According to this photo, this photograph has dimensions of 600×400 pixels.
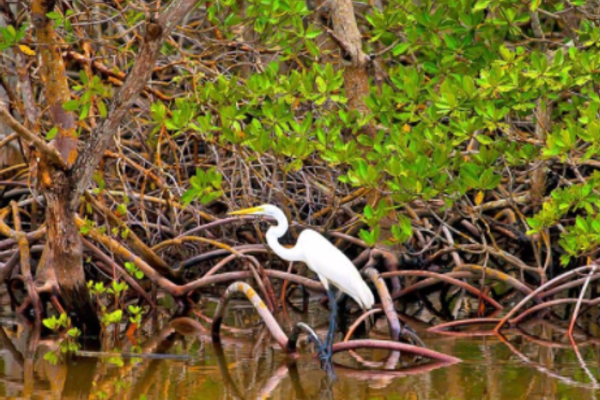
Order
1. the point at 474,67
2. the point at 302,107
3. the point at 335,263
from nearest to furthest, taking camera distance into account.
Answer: the point at 335,263, the point at 474,67, the point at 302,107

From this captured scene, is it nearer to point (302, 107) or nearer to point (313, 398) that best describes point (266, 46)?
point (302, 107)

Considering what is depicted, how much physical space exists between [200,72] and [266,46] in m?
0.59

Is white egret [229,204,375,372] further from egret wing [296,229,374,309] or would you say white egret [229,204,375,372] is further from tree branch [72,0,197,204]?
tree branch [72,0,197,204]

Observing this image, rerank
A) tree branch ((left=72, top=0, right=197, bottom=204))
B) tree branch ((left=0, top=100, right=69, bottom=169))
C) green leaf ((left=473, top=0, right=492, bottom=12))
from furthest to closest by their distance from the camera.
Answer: green leaf ((left=473, top=0, right=492, bottom=12)), tree branch ((left=0, top=100, right=69, bottom=169)), tree branch ((left=72, top=0, right=197, bottom=204))

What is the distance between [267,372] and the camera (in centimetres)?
639

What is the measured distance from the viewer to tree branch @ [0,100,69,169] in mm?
6207

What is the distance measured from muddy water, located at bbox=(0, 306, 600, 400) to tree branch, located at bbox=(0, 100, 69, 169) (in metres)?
1.16

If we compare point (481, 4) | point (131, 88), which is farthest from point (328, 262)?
point (481, 4)

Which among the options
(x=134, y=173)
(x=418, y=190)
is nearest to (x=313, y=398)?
(x=418, y=190)

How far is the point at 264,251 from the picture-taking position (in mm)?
8609

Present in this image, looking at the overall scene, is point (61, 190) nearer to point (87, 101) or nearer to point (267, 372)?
point (87, 101)

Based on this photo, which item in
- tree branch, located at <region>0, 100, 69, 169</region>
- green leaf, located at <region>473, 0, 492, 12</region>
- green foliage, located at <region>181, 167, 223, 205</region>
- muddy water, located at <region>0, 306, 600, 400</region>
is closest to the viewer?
muddy water, located at <region>0, 306, 600, 400</region>

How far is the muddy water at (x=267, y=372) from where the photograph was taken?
582cm

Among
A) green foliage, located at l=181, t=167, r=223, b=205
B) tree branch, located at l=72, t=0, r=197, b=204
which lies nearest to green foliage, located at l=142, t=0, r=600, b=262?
green foliage, located at l=181, t=167, r=223, b=205
